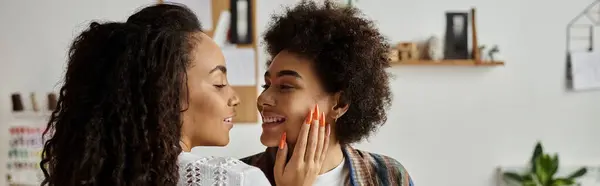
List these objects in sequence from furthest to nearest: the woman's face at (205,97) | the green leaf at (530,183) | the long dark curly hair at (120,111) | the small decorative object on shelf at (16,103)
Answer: the small decorative object on shelf at (16,103) → the green leaf at (530,183) → the woman's face at (205,97) → the long dark curly hair at (120,111)

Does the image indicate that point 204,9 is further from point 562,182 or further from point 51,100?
point 562,182

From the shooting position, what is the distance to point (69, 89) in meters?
0.92

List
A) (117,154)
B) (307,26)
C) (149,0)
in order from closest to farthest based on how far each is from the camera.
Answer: (117,154)
(307,26)
(149,0)

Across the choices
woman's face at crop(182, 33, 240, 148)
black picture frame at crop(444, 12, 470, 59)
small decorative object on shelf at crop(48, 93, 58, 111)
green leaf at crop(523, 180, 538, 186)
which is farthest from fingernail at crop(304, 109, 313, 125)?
small decorative object on shelf at crop(48, 93, 58, 111)

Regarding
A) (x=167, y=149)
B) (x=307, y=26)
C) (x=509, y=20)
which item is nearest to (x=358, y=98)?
(x=307, y=26)

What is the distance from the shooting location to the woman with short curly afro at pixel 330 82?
1399 mm

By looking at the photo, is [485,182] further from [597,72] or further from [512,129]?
[597,72]

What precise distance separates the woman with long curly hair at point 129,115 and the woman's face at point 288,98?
442 millimetres

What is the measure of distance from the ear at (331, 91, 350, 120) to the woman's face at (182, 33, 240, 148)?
0.43m

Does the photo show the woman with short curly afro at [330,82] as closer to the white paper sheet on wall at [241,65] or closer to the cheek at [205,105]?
the cheek at [205,105]

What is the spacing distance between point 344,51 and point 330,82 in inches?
3.2

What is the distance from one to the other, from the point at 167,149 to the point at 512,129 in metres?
2.09

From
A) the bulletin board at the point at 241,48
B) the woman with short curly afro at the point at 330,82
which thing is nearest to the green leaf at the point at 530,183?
the bulletin board at the point at 241,48

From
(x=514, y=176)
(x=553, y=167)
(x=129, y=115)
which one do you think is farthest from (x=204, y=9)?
(x=129, y=115)
